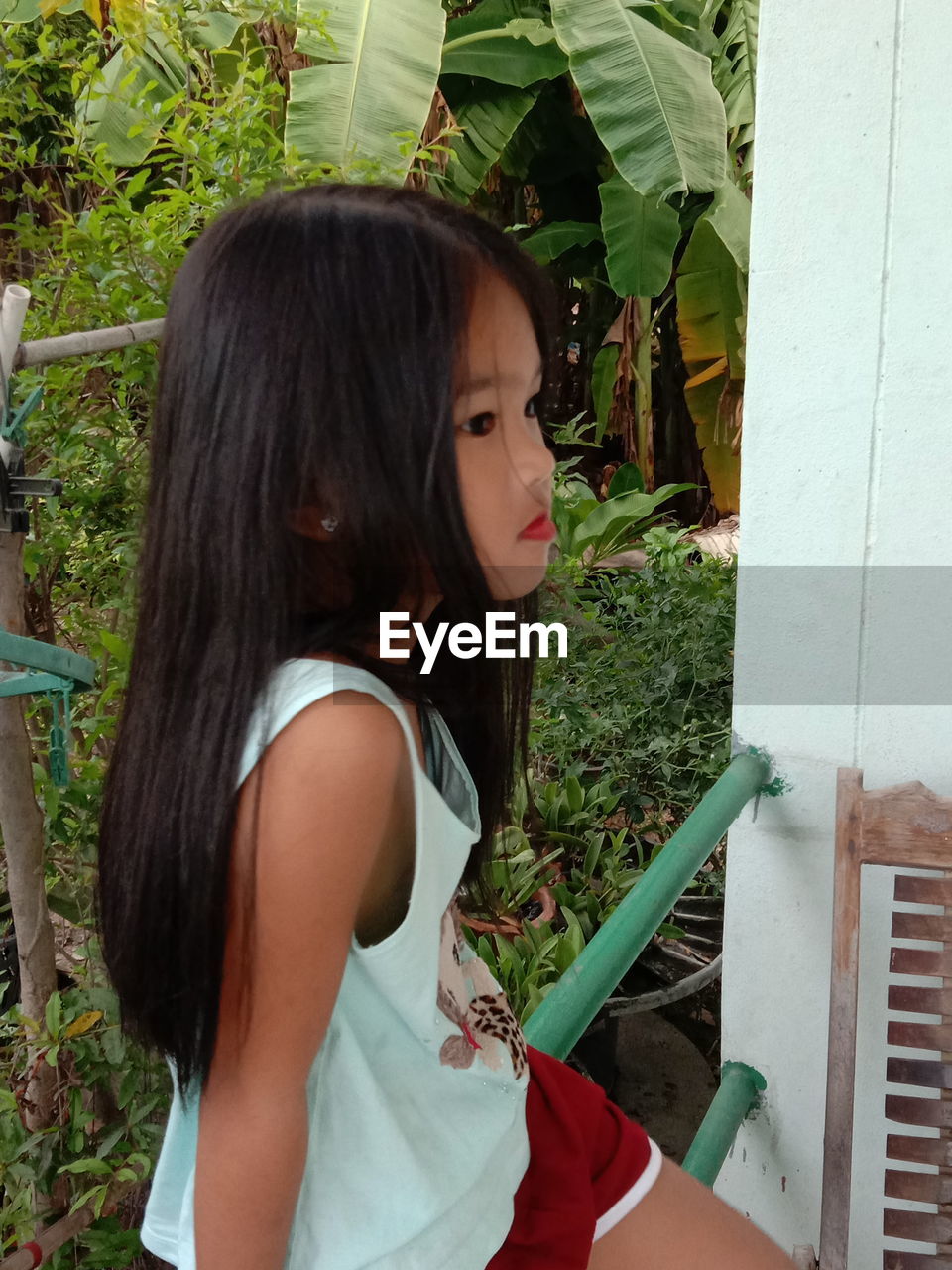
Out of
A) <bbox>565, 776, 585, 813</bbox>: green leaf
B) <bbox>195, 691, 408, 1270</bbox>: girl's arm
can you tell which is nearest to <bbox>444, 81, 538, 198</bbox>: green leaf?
<bbox>565, 776, 585, 813</bbox>: green leaf

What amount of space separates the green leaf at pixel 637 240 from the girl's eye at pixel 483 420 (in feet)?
9.21

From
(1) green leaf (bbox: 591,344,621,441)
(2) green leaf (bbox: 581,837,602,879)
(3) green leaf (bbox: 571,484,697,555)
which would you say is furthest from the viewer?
(1) green leaf (bbox: 591,344,621,441)

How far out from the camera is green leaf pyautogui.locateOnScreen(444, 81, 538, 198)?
332 cm

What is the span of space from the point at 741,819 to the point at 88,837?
2.16ft

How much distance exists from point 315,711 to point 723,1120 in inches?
30.6

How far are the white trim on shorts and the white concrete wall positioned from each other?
0.42 meters

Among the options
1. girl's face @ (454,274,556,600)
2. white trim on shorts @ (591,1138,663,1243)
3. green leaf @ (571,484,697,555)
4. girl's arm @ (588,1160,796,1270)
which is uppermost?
green leaf @ (571,484,697,555)

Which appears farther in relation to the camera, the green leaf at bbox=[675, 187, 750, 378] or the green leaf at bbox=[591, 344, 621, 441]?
the green leaf at bbox=[591, 344, 621, 441]

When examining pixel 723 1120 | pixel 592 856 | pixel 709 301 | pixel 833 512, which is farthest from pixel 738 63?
pixel 723 1120

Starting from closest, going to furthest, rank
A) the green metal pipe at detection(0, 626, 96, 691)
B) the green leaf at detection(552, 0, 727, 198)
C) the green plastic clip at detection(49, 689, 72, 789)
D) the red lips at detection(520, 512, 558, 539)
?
1. the red lips at detection(520, 512, 558, 539)
2. the green metal pipe at detection(0, 626, 96, 691)
3. the green plastic clip at detection(49, 689, 72, 789)
4. the green leaf at detection(552, 0, 727, 198)

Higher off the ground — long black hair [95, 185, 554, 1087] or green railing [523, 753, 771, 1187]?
long black hair [95, 185, 554, 1087]

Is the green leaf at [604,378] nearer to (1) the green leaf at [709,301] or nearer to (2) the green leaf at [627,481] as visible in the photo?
(2) the green leaf at [627,481]

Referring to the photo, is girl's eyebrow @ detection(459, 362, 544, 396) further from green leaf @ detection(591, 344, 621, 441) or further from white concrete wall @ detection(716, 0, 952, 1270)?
green leaf @ detection(591, 344, 621, 441)

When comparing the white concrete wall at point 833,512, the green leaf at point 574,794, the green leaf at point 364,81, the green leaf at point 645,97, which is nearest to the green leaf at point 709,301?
the green leaf at point 645,97
